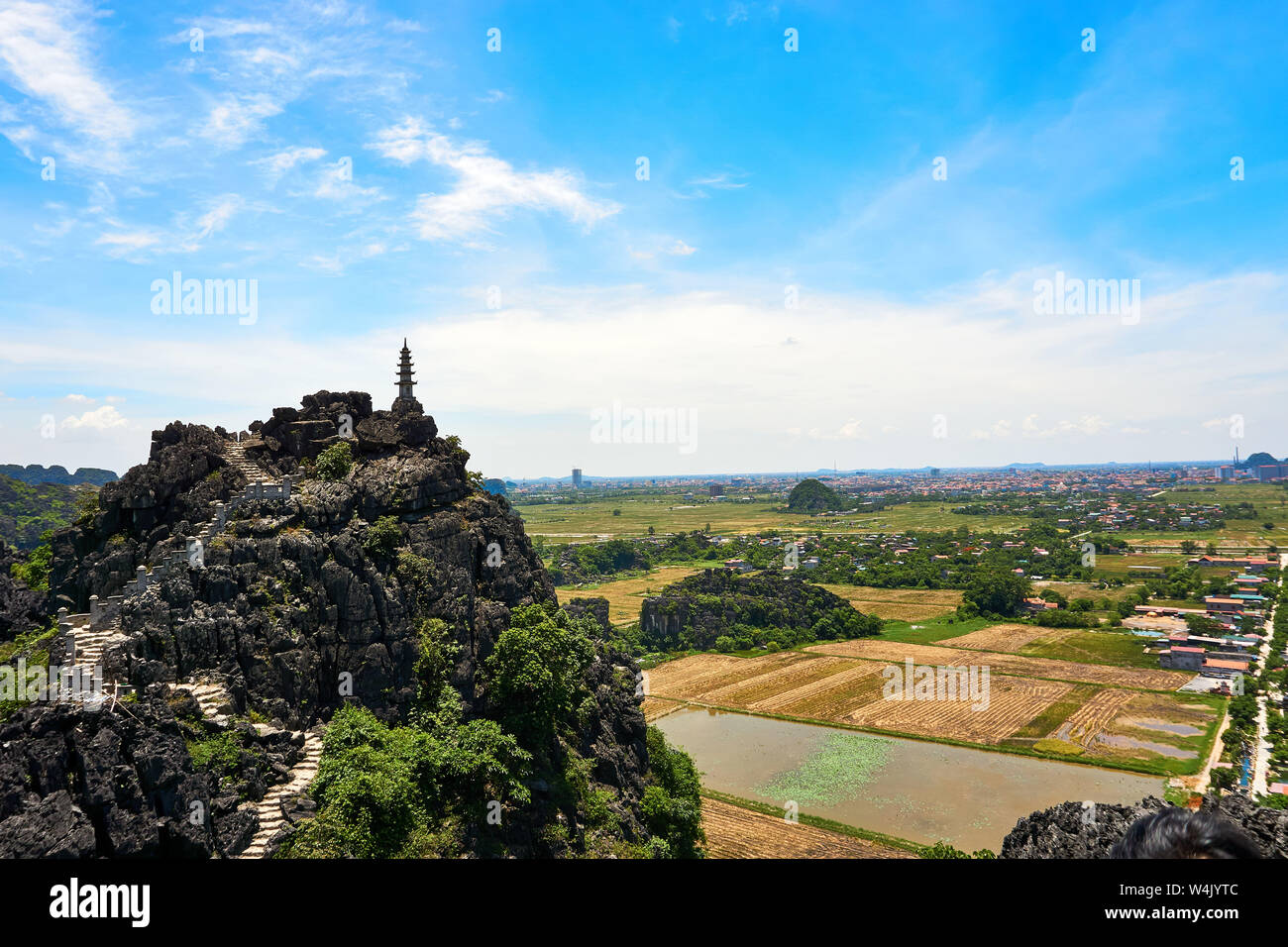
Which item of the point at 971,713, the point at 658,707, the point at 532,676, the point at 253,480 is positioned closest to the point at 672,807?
the point at 532,676

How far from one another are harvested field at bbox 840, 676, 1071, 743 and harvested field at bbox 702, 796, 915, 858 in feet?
59.3

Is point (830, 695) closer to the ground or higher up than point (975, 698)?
closer to the ground

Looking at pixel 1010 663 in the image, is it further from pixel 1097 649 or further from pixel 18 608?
pixel 18 608

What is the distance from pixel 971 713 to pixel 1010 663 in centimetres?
1652

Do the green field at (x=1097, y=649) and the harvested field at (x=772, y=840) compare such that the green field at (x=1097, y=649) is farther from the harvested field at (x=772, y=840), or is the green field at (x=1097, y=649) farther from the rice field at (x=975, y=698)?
the harvested field at (x=772, y=840)

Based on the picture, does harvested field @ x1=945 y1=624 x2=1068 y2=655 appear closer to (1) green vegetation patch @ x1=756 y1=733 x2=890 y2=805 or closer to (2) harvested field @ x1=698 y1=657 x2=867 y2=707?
(2) harvested field @ x1=698 y1=657 x2=867 y2=707

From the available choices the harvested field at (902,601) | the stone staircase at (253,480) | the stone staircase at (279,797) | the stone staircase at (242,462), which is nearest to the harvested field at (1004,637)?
the harvested field at (902,601)

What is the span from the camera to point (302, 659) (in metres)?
24.8

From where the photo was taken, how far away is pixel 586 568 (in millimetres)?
126875

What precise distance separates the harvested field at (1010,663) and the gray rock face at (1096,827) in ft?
189

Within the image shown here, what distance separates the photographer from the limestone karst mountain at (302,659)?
54.9ft
